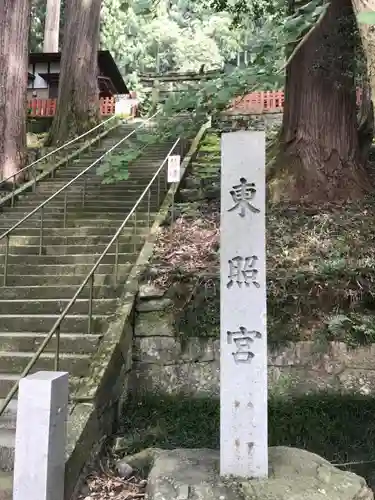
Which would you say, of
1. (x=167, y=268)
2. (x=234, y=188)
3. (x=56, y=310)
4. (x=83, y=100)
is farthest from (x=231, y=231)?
(x=83, y=100)

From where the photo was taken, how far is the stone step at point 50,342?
493cm

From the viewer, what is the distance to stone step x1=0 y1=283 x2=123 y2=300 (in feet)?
19.6

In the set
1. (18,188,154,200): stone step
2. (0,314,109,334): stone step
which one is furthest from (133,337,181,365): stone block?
(18,188,154,200): stone step

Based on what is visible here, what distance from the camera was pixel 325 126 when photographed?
731cm

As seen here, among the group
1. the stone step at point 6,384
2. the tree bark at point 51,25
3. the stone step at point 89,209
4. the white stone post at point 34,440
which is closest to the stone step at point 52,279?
the stone step at point 6,384

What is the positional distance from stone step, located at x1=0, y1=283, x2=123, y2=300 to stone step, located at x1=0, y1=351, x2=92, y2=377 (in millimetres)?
1174

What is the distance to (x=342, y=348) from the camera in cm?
503

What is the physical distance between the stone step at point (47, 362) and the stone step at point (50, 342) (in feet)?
0.27

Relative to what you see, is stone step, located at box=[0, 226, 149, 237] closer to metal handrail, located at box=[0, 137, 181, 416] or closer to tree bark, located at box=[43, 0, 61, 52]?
metal handrail, located at box=[0, 137, 181, 416]

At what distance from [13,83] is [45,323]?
7.06m

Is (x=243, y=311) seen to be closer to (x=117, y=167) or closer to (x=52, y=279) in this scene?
(x=52, y=279)

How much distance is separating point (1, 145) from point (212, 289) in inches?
266

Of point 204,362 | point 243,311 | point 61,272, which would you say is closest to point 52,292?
point 61,272

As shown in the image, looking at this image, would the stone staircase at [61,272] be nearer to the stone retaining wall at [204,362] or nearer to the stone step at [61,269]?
the stone step at [61,269]
